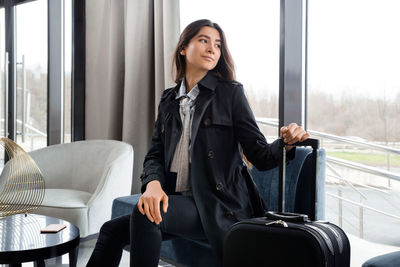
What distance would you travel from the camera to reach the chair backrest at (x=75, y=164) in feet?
10.4

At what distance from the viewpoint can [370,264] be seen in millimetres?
1267

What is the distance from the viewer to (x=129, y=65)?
324cm

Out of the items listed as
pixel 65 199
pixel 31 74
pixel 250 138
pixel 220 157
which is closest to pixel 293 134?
pixel 250 138

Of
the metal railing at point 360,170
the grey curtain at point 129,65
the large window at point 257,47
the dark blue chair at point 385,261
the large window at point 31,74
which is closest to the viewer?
the dark blue chair at point 385,261

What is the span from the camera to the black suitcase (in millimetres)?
1272

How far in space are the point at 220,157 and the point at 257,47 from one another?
4.15ft

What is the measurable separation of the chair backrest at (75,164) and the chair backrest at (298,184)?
4.61ft

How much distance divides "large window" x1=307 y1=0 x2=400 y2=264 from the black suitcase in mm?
996

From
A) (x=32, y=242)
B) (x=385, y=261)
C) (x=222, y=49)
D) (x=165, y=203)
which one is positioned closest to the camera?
(x=385, y=261)

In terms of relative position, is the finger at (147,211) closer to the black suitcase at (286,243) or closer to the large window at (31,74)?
the black suitcase at (286,243)

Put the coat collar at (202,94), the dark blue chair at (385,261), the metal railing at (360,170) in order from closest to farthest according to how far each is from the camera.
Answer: the dark blue chair at (385,261), the coat collar at (202,94), the metal railing at (360,170)

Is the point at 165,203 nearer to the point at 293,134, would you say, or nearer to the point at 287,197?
the point at 293,134

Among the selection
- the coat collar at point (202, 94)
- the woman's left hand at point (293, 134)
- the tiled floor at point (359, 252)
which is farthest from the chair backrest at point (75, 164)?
the woman's left hand at point (293, 134)

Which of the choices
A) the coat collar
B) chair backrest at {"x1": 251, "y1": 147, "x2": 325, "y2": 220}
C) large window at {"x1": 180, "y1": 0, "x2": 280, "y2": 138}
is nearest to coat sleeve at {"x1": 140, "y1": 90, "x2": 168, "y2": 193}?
the coat collar
